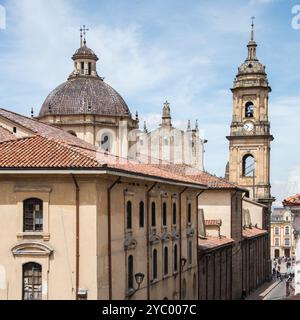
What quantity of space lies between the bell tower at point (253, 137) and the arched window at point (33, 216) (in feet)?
167

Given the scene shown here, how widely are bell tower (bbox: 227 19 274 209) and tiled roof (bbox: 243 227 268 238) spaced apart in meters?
5.76

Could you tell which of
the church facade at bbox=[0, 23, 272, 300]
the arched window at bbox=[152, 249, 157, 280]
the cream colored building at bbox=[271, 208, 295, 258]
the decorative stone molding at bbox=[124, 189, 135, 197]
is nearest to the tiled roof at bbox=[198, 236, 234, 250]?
the church facade at bbox=[0, 23, 272, 300]

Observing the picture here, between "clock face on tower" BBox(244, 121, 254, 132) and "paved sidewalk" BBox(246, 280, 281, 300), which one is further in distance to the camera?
"clock face on tower" BBox(244, 121, 254, 132)

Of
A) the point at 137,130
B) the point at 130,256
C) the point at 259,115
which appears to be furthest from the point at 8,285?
the point at 259,115

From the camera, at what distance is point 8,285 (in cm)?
2150

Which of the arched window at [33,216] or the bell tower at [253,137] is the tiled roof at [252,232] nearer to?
the bell tower at [253,137]

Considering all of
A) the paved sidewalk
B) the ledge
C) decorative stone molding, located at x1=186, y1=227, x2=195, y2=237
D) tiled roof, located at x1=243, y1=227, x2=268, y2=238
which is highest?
the ledge

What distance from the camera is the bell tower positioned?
233ft

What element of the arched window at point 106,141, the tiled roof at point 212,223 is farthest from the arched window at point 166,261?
the arched window at point 106,141

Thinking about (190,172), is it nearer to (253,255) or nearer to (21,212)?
(253,255)

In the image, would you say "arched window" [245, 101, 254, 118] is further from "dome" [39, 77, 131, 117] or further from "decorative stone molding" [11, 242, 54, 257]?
"decorative stone molding" [11, 242, 54, 257]

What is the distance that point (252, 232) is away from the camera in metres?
61.1

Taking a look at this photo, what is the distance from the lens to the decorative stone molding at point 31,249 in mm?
21156
